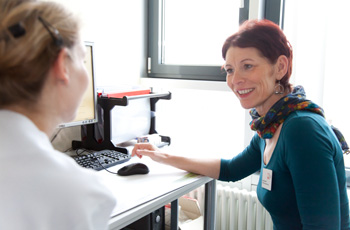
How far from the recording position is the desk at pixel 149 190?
978 millimetres

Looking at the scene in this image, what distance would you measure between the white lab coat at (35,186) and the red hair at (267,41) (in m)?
0.89

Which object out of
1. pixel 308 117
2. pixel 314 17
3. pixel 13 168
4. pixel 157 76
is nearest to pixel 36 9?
pixel 13 168

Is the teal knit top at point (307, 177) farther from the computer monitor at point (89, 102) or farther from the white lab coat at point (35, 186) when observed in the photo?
the computer monitor at point (89, 102)

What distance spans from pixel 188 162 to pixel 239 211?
71cm

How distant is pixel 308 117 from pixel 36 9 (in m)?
0.85

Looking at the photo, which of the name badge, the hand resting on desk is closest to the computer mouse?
the hand resting on desk

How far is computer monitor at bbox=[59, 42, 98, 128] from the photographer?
58.2 inches

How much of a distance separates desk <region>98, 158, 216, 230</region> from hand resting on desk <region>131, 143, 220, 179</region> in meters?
0.03

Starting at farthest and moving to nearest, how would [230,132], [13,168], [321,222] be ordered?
[230,132]
[321,222]
[13,168]

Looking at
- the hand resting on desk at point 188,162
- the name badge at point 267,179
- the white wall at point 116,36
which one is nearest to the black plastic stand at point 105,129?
the hand resting on desk at point 188,162

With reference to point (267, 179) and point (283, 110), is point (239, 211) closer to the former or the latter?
point (267, 179)

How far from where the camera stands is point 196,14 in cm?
219

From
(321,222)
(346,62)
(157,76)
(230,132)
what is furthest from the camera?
(157,76)

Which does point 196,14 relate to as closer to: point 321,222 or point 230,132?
point 230,132
